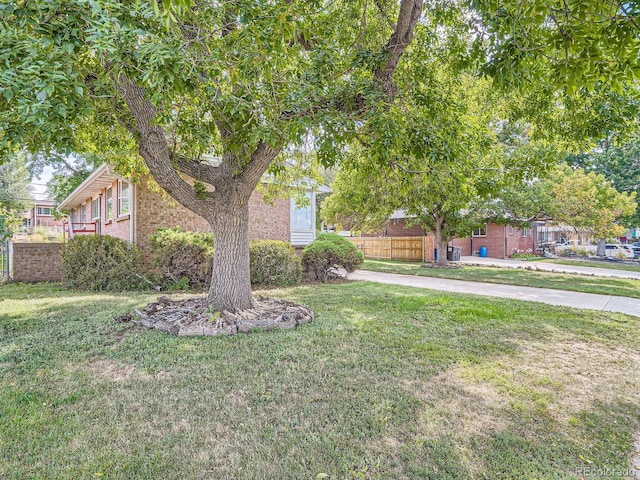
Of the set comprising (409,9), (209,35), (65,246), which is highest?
(409,9)

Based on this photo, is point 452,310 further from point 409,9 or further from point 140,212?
point 140,212

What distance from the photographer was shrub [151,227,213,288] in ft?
30.0

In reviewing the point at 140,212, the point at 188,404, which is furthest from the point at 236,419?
the point at 140,212

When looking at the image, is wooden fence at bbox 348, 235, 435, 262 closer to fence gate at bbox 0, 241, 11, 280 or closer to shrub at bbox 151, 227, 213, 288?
shrub at bbox 151, 227, 213, 288

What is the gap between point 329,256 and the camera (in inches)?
439

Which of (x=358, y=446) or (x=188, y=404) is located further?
(x=188, y=404)

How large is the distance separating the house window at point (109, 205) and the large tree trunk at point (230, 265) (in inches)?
376

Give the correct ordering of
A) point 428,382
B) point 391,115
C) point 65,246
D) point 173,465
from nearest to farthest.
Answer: point 173,465, point 428,382, point 391,115, point 65,246

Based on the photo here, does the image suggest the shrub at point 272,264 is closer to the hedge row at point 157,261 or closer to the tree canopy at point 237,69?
the hedge row at point 157,261

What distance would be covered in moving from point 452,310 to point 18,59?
7.16 metres

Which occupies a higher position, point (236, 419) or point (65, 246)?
point (65, 246)

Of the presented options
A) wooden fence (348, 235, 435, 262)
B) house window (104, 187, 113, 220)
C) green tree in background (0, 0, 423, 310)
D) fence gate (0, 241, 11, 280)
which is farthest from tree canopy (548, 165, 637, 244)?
fence gate (0, 241, 11, 280)

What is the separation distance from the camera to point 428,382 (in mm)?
3535

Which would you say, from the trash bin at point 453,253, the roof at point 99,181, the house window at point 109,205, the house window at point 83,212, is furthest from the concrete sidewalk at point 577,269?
the house window at point 83,212
